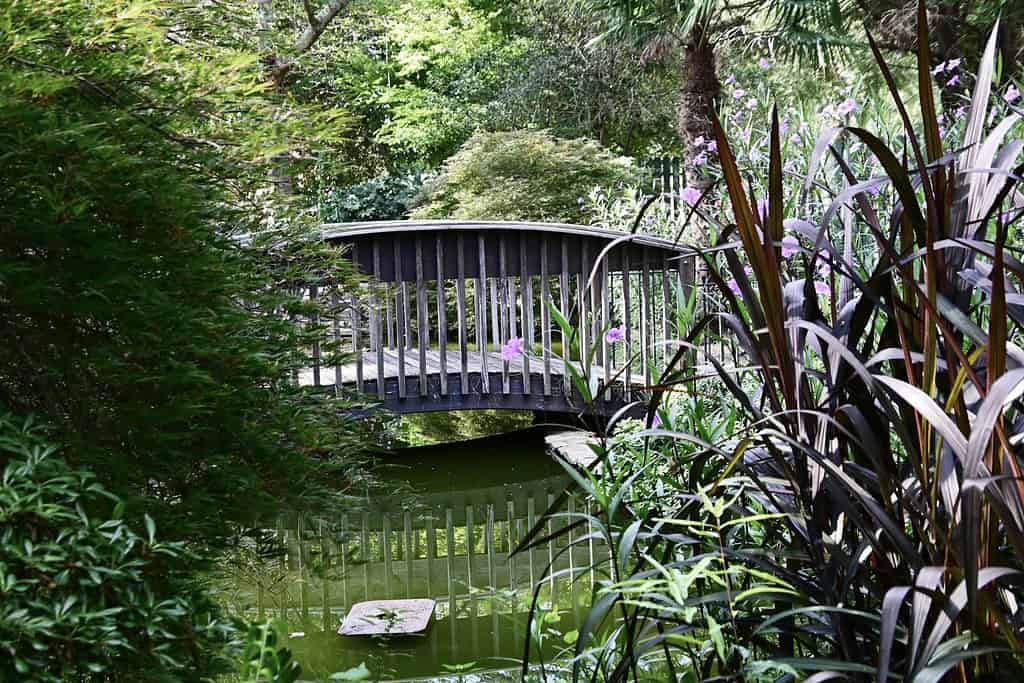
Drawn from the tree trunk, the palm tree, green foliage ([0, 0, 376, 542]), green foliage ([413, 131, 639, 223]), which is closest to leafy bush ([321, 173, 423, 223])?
green foliage ([413, 131, 639, 223])

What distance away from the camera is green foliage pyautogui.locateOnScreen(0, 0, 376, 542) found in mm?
1565

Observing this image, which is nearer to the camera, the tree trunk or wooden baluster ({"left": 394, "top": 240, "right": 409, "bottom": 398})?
wooden baluster ({"left": 394, "top": 240, "right": 409, "bottom": 398})

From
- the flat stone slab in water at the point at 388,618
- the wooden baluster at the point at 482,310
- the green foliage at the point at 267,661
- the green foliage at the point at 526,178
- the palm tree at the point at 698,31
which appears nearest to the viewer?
the green foliage at the point at 267,661

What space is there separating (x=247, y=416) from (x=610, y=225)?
679 centimetres

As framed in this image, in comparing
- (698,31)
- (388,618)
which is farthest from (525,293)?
(388,618)

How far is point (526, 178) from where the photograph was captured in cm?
1123

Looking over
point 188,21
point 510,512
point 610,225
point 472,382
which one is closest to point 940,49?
point 610,225

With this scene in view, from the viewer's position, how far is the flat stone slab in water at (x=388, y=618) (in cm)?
339

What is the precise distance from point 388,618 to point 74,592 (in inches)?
90.1

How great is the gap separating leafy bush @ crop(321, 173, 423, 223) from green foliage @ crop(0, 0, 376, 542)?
13544mm

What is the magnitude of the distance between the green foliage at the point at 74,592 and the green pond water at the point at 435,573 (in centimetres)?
42

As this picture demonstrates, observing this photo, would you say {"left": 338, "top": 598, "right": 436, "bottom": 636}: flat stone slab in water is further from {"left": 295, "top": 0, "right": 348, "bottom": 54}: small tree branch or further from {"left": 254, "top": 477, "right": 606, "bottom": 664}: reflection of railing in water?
{"left": 295, "top": 0, "right": 348, "bottom": 54}: small tree branch

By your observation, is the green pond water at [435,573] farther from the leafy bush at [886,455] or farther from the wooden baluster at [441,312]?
the wooden baluster at [441,312]

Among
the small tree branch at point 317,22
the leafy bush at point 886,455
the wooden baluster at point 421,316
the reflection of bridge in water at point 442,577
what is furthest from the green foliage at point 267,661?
the small tree branch at point 317,22
